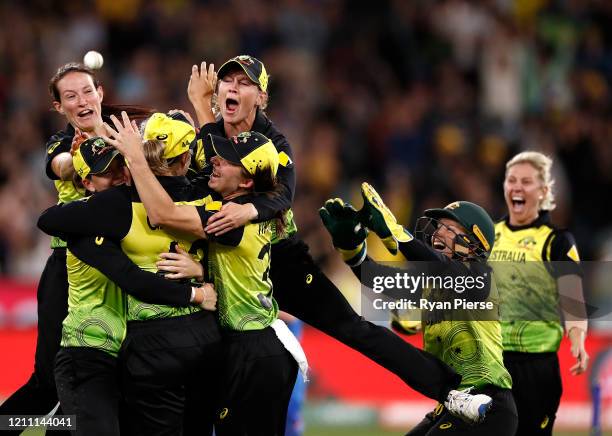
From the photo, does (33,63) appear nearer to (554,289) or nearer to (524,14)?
(524,14)

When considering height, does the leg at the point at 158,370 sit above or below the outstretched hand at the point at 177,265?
below

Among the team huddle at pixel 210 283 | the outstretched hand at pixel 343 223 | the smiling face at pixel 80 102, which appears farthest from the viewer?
the smiling face at pixel 80 102

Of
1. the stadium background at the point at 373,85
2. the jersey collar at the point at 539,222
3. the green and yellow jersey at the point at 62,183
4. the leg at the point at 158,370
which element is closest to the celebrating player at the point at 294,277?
the green and yellow jersey at the point at 62,183

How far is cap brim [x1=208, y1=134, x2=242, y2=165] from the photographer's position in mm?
6645

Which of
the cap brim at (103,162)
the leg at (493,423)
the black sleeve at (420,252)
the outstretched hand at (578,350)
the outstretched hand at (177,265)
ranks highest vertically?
the cap brim at (103,162)

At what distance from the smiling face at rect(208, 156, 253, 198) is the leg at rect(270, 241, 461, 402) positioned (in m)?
0.89

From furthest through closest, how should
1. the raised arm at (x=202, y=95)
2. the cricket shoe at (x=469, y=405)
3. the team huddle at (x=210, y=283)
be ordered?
the raised arm at (x=202, y=95)
the cricket shoe at (x=469, y=405)
the team huddle at (x=210, y=283)

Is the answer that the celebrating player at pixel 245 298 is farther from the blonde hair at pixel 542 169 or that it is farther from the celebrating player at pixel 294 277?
the blonde hair at pixel 542 169

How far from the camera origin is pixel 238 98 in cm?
746

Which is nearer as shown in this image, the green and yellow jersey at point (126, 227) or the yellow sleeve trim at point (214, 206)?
the green and yellow jersey at point (126, 227)

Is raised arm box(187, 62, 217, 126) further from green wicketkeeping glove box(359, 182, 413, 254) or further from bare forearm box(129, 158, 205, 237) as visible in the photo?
bare forearm box(129, 158, 205, 237)

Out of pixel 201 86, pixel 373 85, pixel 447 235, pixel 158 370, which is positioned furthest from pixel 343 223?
pixel 373 85

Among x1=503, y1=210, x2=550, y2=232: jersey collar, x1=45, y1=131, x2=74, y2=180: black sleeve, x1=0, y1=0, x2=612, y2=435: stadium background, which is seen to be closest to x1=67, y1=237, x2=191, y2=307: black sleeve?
x1=45, y1=131, x2=74, y2=180: black sleeve

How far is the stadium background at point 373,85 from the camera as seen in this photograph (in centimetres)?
1491
